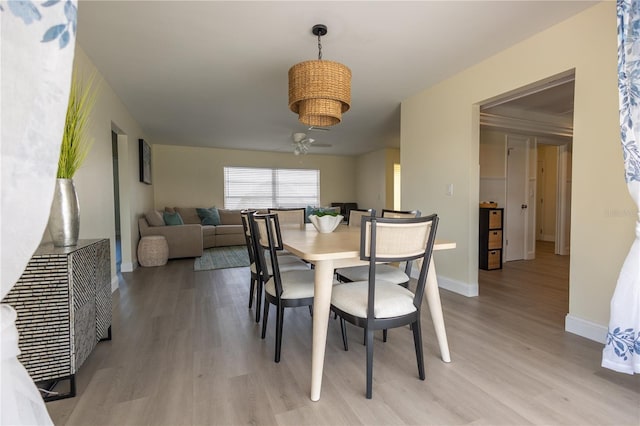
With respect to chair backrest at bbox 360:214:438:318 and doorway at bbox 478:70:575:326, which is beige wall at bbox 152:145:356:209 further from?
chair backrest at bbox 360:214:438:318

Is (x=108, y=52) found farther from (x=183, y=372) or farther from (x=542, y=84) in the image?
(x=542, y=84)

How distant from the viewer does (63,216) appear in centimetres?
169

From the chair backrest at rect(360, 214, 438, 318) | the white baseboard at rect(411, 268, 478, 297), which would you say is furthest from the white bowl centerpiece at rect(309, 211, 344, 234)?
the white baseboard at rect(411, 268, 478, 297)

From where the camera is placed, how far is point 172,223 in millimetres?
5566

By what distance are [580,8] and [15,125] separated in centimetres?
304

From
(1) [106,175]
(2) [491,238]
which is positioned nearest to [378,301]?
(1) [106,175]

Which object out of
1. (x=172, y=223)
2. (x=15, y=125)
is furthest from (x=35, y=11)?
(x=172, y=223)

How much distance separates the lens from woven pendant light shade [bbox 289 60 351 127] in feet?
6.68

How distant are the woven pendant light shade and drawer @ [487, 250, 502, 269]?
333 cm

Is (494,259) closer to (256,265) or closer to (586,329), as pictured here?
(586,329)

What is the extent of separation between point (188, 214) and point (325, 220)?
5627 millimetres

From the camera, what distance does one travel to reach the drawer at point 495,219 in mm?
Answer: 4277

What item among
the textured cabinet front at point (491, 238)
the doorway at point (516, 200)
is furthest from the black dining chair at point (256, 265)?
the doorway at point (516, 200)

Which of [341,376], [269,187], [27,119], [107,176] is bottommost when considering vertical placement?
[341,376]
